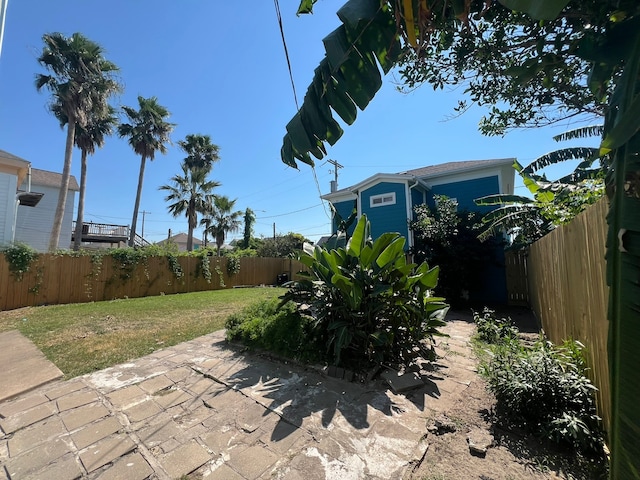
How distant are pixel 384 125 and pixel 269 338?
12.5 ft

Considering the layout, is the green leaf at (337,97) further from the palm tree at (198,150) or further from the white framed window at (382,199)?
the palm tree at (198,150)

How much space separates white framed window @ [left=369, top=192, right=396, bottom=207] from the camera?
1120 cm

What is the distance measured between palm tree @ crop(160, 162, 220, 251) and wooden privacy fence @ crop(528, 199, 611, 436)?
805 inches

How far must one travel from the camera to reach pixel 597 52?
3.57 feet

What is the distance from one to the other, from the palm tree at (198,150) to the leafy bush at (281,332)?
2014 centimetres

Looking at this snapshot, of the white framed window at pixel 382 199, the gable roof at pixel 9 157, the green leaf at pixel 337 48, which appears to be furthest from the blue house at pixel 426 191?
the gable roof at pixel 9 157

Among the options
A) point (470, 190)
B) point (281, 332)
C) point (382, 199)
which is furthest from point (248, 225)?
point (281, 332)

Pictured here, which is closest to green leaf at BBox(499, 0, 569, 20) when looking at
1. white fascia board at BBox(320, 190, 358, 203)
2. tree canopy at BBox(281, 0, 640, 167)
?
tree canopy at BBox(281, 0, 640, 167)

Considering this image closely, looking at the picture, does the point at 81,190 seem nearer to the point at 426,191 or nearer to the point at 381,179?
the point at 381,179

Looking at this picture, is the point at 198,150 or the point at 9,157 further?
the point at 198,150

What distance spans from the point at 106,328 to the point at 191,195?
1523 centimetres

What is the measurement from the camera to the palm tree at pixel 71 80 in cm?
1245

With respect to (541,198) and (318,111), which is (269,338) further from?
(541,198)

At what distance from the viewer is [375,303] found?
3414mm
